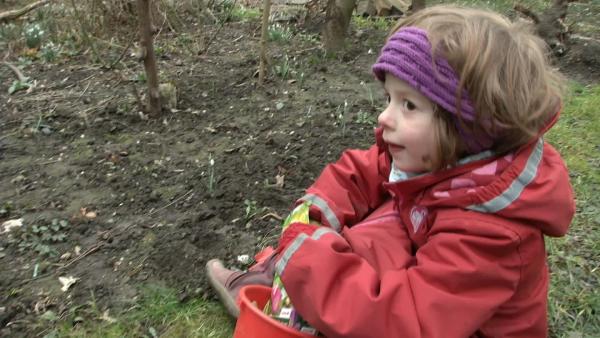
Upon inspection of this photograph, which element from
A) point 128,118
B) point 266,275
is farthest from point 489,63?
point 128,118

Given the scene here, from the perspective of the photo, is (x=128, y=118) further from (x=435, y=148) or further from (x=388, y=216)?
(x=435, y=148)

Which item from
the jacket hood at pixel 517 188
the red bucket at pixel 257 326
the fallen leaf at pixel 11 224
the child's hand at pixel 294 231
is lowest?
the fallen leaf at pixel 11 224

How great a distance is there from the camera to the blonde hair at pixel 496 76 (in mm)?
1385

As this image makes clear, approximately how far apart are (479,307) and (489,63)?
600 mm

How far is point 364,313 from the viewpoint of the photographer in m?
1.41

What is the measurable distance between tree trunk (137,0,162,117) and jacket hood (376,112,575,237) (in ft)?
7.33

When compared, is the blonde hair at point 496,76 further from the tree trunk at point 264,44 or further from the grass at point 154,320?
the tree trunk at point 264,44

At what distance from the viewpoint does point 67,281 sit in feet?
7.38

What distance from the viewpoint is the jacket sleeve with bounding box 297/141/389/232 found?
1.92 meters

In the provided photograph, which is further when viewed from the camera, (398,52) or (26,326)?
(26,326)

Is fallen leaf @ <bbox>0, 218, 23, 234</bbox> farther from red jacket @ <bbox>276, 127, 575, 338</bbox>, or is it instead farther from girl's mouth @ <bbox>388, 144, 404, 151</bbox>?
girl's mouth @ <bbox>388, 144, 404, 151</bbox>

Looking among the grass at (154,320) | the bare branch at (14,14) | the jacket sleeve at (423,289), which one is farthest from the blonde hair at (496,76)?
the bare branch at (14,14)

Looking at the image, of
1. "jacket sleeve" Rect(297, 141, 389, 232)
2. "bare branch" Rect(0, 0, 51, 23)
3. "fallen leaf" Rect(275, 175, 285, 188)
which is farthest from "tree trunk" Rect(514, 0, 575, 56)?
"bare branch" Rect(0, 0, 51, 23)

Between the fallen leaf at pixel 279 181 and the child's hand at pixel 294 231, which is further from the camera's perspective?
the fallen leaf at pixel 279 181
